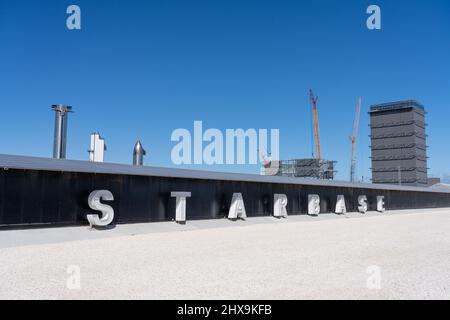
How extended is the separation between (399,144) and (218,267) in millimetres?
165639

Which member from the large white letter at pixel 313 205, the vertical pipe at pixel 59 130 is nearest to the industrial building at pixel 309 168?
the large white letter at pixel 313 205

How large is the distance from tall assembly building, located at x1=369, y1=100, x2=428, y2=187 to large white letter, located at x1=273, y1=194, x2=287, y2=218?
134 meters

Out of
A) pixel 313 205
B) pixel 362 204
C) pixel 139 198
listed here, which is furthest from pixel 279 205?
pixel 362 204

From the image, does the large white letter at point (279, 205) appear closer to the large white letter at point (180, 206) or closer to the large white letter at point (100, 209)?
the large white letter at point (180, 206)

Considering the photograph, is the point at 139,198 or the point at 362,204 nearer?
the point at 139,198

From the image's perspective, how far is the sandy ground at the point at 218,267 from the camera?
9.34 metres

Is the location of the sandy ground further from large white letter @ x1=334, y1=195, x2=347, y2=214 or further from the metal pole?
large white letter @ x1=334, y1=195, x2=347, y2=214

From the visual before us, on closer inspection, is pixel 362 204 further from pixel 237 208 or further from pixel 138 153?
pixel 138 153

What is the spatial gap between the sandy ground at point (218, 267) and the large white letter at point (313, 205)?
1650 cm

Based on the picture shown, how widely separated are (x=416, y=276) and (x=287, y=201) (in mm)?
24981

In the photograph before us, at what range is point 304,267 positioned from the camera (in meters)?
12.5

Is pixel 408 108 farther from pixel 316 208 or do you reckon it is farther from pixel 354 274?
pixel 354 274

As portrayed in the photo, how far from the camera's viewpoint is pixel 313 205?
37719 millimetres
